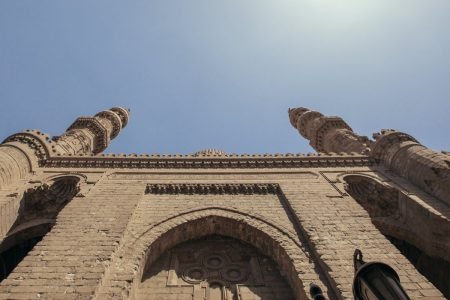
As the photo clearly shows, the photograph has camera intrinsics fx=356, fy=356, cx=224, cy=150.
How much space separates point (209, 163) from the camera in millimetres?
9859

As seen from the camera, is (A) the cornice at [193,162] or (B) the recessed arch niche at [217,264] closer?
(B) the recessed arch niche at [217,264]

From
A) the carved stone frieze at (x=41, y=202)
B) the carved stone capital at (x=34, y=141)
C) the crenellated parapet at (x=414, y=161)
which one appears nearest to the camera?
the crenellated parapet at (x=414, y=161)

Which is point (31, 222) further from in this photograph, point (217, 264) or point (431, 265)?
point (431, 265)

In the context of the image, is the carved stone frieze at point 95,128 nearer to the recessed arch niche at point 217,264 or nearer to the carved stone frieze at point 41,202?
the carved stone frieze at point 41,202

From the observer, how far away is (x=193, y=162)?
9.88 m

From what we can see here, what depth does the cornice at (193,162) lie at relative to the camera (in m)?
9.78

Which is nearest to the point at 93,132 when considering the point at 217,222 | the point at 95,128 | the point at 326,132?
the point at 95,128

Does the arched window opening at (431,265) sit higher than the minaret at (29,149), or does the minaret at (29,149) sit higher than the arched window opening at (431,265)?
the minaret at (29,149)

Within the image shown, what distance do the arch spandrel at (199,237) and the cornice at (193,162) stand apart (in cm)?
247

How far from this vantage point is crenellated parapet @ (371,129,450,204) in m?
7.78

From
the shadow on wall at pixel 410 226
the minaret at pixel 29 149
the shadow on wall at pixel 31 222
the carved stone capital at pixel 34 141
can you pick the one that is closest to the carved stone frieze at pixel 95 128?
the minaret at pixel 29 149

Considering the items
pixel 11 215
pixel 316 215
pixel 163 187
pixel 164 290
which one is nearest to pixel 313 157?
pixel 316 215

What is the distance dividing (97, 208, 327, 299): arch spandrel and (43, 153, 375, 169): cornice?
8.12 ft

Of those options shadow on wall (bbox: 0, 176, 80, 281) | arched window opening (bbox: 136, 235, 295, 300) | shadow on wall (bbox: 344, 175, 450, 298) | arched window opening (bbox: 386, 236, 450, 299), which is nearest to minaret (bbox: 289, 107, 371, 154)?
shadow on wall (bbox: 344, 175, 450, 298)
